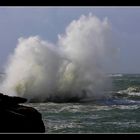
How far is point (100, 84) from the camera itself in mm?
27031

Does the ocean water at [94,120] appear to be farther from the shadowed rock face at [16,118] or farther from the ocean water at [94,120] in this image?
the shadowed rock face at [16,118]

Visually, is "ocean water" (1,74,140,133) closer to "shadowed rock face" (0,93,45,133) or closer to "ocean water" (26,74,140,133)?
"ocean water" (26,74,140,133)

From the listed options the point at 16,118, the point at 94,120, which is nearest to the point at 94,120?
the point at 94,120

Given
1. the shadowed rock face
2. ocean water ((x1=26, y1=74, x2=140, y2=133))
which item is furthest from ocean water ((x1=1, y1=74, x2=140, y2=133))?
the shadowed rock face

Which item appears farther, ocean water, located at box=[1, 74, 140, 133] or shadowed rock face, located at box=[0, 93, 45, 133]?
ocean water, located at box=[1, 74, 140, 133]

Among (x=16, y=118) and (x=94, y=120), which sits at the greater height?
(x=16, y=118)

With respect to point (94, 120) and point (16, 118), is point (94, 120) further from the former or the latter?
point (16, 118)

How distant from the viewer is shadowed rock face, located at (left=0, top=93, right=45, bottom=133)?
4645mm

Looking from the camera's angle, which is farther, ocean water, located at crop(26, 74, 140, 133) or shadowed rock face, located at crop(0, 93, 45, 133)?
ocean water, located at crop(26, 74, 140, 133)

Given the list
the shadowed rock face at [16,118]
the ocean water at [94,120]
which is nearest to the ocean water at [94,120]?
the ocean water at [94,120]

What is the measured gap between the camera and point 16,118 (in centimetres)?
486

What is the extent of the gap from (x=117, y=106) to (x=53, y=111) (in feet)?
9.84

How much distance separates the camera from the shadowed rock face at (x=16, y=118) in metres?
4.64
